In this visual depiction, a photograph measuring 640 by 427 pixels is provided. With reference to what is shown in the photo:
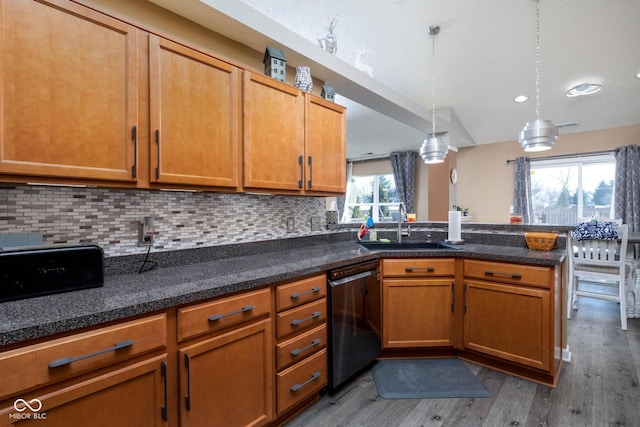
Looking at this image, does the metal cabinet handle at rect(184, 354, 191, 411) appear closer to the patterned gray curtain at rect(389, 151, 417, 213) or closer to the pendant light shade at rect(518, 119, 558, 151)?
the pendant light shade at rect(518, 119, 558, 151)

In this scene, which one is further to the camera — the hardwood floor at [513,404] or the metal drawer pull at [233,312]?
the hardwood floor at [513,404]

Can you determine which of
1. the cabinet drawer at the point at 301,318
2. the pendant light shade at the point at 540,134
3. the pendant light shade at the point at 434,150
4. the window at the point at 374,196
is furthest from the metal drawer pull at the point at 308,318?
the window at the point at 374,196

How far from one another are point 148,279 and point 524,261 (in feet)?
7.51

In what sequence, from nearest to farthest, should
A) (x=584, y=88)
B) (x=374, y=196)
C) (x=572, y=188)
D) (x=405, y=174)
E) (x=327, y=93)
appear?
(x=327, y=93) < (x=584, y=88) < (x=572, y=188) < (x=405, y=174) < (x=374, y=196)

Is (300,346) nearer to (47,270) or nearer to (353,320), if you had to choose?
(353,320)

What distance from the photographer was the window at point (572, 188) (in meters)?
5.05

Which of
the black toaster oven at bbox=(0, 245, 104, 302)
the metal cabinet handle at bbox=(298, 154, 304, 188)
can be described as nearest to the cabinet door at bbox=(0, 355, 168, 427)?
the black toaster oven at bbox=(0, 245, 104, 302)

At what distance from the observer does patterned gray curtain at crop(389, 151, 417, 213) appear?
23.3 feet

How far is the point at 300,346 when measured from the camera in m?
1.68

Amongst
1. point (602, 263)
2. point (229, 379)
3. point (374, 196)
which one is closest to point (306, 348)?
point (229, 379)

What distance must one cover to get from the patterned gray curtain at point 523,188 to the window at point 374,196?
8.18 feet

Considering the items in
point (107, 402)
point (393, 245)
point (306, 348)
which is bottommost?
point (306, 348)

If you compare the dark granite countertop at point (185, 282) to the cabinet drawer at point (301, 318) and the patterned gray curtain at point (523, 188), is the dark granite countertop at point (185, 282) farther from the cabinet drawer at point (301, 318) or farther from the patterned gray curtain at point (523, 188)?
the patterned gray curtain at point (523, 188)

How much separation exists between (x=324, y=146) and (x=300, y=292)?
3.80ft
